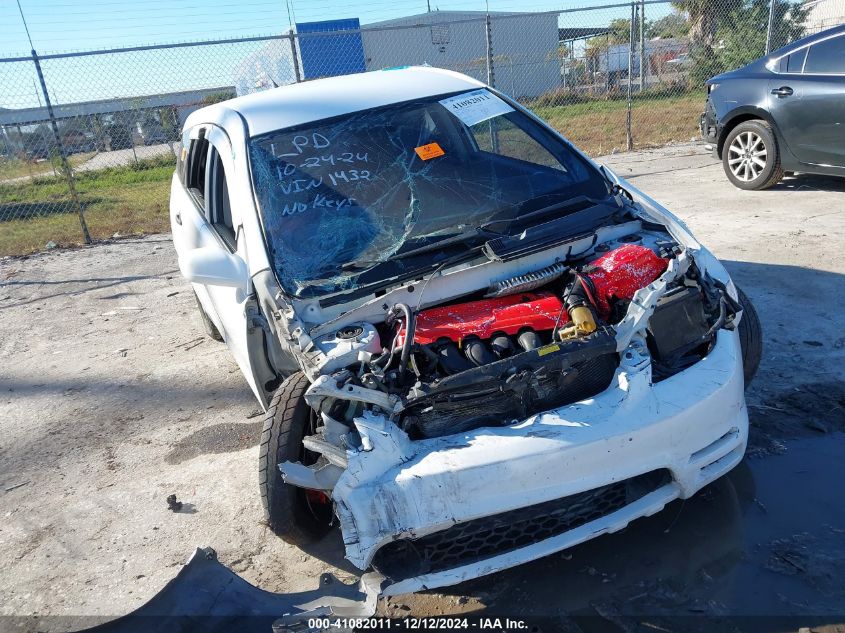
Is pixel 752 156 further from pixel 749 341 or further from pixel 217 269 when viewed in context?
pixel 217 269

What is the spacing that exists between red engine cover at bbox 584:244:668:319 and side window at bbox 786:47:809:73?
5403 mm

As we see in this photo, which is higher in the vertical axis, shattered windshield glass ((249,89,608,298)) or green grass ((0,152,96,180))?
shattered windshield glass ((249,89,608,298))

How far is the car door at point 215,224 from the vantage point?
3338 millimetres

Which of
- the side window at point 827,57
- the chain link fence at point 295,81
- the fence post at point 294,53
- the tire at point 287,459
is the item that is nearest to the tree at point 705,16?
the chain link fence at point 295,81

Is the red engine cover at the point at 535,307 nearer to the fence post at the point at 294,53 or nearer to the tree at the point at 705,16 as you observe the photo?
the fence post at the point at 294,53

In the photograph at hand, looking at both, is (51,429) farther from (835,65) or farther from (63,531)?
(835,65)

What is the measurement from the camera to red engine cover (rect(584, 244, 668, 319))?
298cm

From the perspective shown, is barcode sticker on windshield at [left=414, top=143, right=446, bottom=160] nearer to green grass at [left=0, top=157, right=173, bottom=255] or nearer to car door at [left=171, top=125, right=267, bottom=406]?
car door at [left=171, top=125, right=267, bottom=406]

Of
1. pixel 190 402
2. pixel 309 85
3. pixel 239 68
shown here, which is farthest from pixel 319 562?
pixel 239 68

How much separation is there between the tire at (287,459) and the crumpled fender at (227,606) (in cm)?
34

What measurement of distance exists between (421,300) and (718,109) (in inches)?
246

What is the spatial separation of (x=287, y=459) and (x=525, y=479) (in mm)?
1027

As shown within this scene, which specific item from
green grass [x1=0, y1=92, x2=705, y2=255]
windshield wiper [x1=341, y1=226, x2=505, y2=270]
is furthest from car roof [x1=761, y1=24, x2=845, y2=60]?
windshield wiper [x1=341, y1=226, x2=505, y2=270]

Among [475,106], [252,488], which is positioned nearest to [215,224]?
[252,488]
